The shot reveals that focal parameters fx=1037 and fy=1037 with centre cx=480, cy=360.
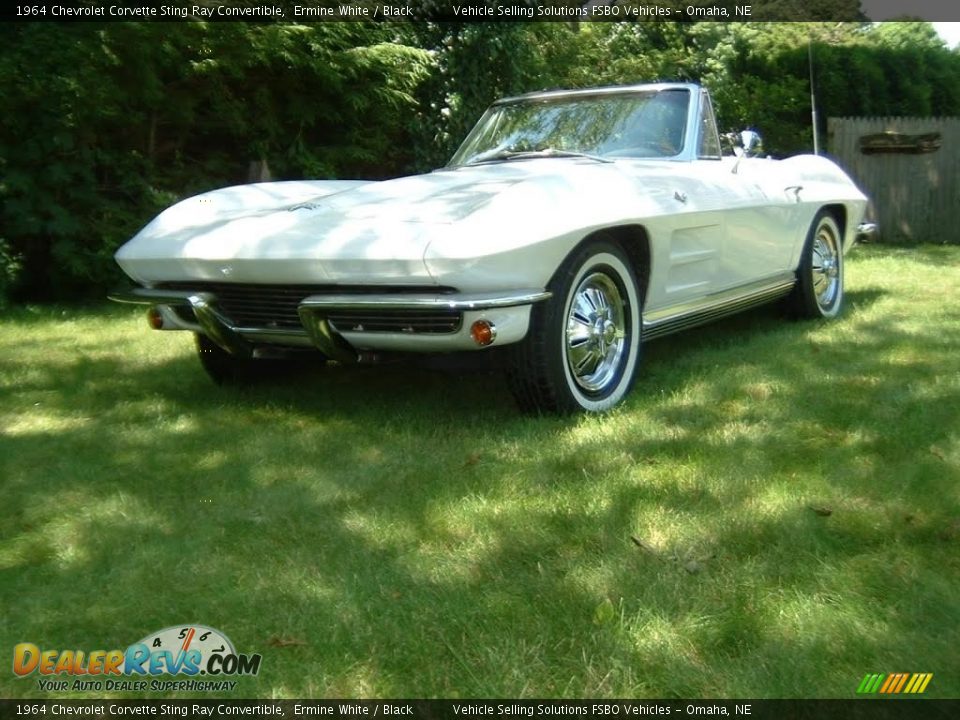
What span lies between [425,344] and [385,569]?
122 centimetres

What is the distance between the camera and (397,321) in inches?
147

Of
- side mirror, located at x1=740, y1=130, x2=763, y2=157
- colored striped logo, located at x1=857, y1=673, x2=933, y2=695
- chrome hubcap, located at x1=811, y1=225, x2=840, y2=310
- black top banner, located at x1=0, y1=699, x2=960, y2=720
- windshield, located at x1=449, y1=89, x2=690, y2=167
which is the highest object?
windshield, located at x1=449, y1=89, x2=690, y2=167

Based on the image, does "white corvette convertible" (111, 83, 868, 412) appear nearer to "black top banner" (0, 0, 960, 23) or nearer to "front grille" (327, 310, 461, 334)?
"front grille" (327, 310, 461, 334)

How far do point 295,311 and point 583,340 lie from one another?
3.75ft

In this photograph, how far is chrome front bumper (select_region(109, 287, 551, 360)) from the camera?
141 inches

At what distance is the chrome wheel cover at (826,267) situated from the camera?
642 centimetres

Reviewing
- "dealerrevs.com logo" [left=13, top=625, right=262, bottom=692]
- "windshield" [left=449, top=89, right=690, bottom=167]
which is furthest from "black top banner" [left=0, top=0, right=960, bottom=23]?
"dealerrevs.com logo" [left=13, top=625, right=262, bottom=692]

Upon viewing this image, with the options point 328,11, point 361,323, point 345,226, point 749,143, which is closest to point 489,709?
point 361,323

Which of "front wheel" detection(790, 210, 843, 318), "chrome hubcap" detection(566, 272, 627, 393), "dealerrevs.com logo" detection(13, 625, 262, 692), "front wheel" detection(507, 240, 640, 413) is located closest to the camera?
"dealerrevs.com logo" detection(13, 625, 262, 692)

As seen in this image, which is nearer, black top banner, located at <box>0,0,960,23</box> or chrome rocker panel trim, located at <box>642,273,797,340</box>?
chrome rocker panel trim, located at <box>642,273,797,340</box>

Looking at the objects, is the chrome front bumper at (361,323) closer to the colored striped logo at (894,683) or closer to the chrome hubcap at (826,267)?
the colored striped logo at (894,683)

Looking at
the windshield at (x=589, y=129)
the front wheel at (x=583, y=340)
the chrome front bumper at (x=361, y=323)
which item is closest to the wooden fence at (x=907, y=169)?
the windshield at (x=589, y=129)

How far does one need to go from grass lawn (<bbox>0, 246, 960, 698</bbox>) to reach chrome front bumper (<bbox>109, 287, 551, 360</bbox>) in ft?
1.18

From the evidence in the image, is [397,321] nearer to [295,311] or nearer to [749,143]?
[295,311]
